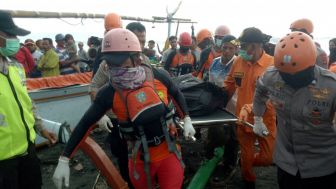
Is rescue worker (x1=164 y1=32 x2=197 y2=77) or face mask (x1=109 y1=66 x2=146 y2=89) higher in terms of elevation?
face mask (x1=109 y1=66 x2=146 y2=89)

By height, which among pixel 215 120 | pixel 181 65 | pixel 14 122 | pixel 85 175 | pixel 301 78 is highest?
pixel 301 78

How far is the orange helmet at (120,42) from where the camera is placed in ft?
8.96

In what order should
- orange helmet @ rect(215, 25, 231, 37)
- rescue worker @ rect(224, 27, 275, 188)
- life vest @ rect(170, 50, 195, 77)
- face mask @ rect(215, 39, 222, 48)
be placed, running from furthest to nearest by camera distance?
life vest @ rect(170, 50, 195, 77) → orange helmet @ rect(215, 25, 231, 37) → face mask @ rect(215, 39, 222, 48) → rescue worker @ rect(224, 27, 275, 188)

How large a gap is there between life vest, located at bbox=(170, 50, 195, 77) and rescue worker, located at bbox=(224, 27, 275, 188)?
2.96 meters

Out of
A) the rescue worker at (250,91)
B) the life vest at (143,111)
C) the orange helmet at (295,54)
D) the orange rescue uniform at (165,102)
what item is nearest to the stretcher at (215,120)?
the rescue worker at (250,91)

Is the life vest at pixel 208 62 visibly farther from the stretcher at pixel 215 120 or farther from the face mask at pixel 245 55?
the stretcher at pixel 215 120

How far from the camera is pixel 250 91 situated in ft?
14.2

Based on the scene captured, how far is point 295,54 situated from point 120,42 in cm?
131

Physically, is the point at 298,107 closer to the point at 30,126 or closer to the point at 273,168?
the point at 30,126

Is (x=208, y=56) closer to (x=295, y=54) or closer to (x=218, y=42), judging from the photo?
(x=218, y=42)

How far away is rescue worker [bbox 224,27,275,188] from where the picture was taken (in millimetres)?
4176

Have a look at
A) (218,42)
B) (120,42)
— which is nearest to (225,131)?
(218,42)

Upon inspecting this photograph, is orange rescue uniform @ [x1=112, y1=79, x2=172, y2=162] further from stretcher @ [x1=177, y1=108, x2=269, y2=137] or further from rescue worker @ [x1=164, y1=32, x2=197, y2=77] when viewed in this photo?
rescue worker @ [x1=164, y1=32, x2=197, y2=77]

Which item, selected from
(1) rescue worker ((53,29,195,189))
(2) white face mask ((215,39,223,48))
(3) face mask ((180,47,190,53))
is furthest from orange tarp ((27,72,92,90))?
(1) rescue worker ((53,29,195,189))
